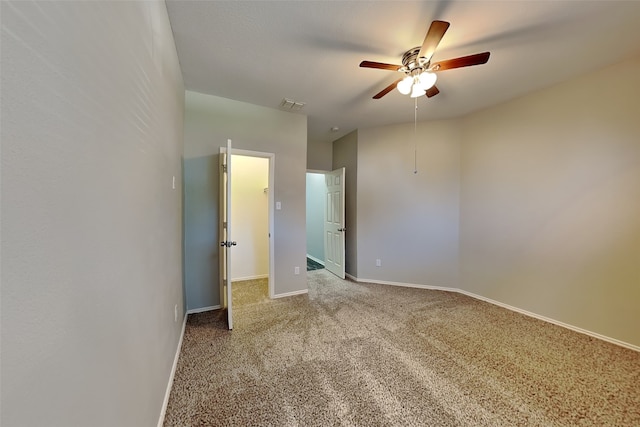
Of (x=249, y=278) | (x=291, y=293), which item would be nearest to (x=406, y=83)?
(x=291, y=293)

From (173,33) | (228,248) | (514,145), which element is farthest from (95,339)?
(514,145)

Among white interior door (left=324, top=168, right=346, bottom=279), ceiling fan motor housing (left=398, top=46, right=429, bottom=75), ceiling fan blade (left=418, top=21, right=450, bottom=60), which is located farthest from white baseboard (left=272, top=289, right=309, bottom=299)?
ceiling fan blade (left=418, top=21, right=450, bottom=60)

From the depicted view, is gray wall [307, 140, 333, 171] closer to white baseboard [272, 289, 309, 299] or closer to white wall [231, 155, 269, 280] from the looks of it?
white wall [231, 155, 269, 280]

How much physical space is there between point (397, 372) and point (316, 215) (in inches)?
163

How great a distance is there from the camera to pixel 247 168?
4035 millimetres

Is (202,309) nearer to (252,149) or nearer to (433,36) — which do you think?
(252,149)

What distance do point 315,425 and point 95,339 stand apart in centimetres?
130

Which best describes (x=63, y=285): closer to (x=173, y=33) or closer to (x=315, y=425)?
(x=315, y=425)

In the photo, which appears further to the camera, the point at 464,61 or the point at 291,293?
the point at 291,293

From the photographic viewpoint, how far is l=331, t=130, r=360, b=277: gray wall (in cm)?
409

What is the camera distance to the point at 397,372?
1.83 m

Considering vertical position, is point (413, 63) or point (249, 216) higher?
point (413, 63)

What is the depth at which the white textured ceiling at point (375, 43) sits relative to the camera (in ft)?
5.30

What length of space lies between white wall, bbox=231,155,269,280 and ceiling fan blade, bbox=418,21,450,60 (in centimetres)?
288
